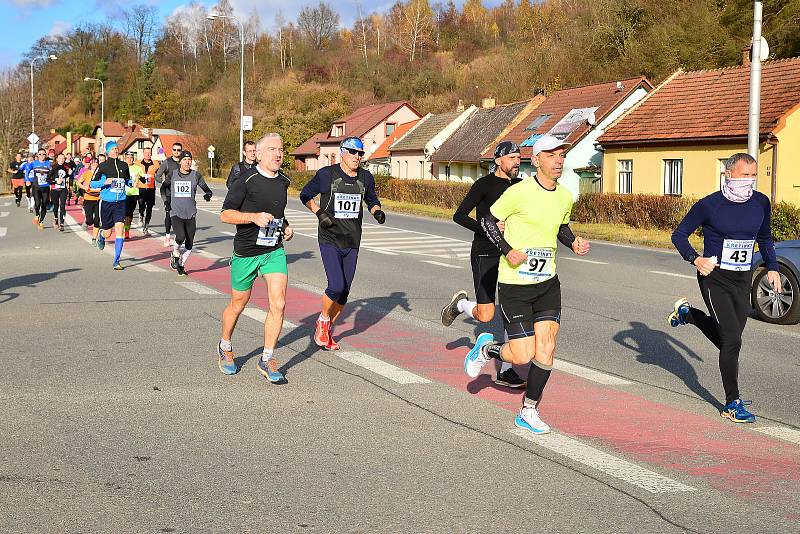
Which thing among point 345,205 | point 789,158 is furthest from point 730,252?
point 789,158

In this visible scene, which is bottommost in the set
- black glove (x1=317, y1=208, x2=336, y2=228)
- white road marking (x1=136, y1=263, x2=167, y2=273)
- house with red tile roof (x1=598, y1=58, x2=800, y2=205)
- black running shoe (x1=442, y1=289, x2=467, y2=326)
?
white road marking (x1=136, y1=263, x2=167, y2=273)

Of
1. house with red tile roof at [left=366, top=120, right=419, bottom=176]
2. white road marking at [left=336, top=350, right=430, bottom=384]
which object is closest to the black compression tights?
white road marking at [left=336, top=350, right=430, bottom=384]

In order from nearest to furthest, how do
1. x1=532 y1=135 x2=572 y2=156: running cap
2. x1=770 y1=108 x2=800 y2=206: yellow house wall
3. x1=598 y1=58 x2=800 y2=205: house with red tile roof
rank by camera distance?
x1=532 y1=135 x2=572 y2=156: running cap < x1=770 y1=108 x2=800 y2=206: yellow house wall < x1=598 y1=58 x2=800 y2=205: house with red tile roof

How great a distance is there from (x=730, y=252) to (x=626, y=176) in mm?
34659

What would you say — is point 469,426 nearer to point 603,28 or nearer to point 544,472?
Result: point 544,472

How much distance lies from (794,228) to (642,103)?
19820mm

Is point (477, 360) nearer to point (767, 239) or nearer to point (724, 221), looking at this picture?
point (724, 221)

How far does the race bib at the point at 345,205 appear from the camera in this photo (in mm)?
8969

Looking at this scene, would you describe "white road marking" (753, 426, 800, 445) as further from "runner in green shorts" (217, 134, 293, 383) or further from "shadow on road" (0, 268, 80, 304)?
"shadow on road" (0, 268, 80, 304)

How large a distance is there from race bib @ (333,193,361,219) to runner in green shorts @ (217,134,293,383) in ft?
3.65

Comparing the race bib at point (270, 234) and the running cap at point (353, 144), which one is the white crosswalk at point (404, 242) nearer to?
the running cap at point (353, 144)

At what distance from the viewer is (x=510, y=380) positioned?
24.6ft

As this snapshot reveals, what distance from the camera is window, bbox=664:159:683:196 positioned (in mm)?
37656

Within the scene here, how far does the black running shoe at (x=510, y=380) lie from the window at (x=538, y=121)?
155 ft
